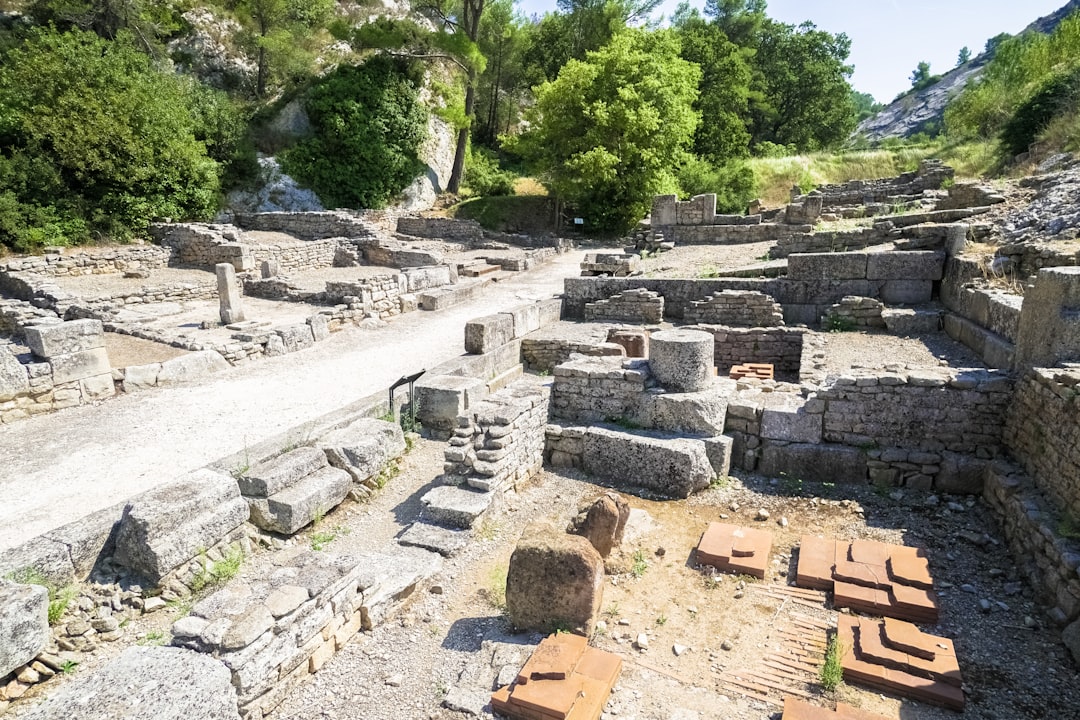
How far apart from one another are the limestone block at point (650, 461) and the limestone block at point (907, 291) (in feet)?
24.8

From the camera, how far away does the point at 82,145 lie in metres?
20.3

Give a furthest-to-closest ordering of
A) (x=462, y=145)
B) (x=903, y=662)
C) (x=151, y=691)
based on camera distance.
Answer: (x=462, y=145), (x=903, y=662), (x=151, y=691)

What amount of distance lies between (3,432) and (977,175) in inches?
1082

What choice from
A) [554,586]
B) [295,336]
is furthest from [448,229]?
[554,586]

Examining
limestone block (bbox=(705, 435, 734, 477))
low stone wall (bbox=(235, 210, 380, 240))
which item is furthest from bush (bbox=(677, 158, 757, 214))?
limestone block (bbox=(705, 435, 734, 477))

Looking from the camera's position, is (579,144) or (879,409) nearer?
(879,409)

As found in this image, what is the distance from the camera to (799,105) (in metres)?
42.0

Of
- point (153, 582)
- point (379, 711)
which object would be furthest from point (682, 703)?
point (153, 582)

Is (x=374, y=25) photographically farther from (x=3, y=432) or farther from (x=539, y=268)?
(x=3, y=432)

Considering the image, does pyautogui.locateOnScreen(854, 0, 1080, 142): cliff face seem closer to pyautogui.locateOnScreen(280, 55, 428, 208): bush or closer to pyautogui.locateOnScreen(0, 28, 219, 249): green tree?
pyautogui.locateOnScreen(280, 55, 428, 208): bush

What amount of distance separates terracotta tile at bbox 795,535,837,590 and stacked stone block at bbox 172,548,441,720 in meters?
3.37

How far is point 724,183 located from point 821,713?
2532 centimetres

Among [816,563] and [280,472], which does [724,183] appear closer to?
[816,563]

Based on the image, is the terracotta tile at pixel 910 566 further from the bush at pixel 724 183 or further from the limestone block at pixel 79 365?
the bush at pixel 724 183
